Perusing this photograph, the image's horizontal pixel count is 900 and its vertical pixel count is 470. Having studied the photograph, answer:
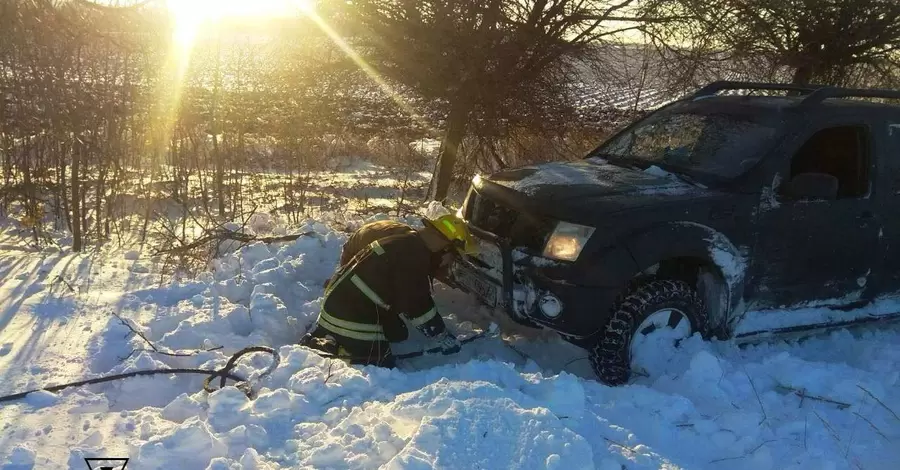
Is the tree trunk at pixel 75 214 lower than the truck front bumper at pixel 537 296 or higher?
lower

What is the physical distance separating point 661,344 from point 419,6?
5.91 metres

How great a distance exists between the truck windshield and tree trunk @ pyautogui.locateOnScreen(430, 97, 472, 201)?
4.02m

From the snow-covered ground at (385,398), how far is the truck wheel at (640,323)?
0.44 ft

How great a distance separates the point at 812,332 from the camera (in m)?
4.55

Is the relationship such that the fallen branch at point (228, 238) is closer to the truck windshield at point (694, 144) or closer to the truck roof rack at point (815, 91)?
the truck windshield at point (694, 144)

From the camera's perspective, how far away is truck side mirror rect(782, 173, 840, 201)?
3.99 metres

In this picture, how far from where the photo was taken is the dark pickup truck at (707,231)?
12.3 ft

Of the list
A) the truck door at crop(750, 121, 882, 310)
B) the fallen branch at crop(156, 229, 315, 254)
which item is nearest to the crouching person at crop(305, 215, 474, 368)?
the fallen branch at crop(156, 229, 315, 254)

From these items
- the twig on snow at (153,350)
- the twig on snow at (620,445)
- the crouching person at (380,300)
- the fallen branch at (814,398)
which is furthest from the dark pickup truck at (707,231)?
the twig on snow at (153,350)

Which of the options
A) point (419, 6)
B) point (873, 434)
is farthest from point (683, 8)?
point (873, 434)

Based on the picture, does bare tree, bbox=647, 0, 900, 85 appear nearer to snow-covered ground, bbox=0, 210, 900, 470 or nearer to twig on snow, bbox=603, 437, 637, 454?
snow-covered ground, bbox=0, 210, 900, 470

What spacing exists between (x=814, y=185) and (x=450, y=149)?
6003mm

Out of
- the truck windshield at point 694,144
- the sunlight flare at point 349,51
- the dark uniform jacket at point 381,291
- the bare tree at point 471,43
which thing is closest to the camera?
the dark uniform jacket at point 381,291

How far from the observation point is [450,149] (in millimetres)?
9445
